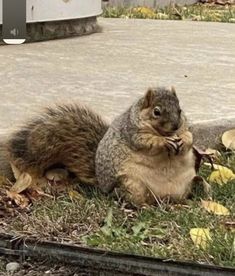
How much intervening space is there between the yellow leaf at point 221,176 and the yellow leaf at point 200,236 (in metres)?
0.58

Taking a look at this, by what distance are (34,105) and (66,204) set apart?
0.84 metres

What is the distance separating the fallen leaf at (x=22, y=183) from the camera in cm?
339

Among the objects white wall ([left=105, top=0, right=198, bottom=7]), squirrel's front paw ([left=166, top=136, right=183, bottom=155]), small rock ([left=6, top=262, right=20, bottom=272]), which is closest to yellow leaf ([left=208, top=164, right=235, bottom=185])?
squirrel's front paw ([left=166, top=136, right=183, bottom=155])

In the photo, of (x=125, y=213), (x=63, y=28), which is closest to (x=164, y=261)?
(x=125, y=213)

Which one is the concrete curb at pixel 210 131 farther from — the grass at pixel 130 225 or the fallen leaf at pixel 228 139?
the grass at pixel 130 225

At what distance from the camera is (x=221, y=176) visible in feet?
11.5

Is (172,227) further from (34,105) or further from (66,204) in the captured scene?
(34,105)

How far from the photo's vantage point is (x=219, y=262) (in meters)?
2.71

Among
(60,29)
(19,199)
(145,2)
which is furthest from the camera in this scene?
(145,2)

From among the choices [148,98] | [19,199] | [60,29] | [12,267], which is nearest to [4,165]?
[19,199]

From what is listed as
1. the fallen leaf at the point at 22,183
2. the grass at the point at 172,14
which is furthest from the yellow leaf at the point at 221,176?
the grass at the point at 172,14

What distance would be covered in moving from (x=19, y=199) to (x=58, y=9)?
8.45ft

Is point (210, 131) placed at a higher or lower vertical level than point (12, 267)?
higher

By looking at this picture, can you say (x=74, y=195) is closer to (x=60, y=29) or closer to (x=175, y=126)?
(x=175, y=126)
